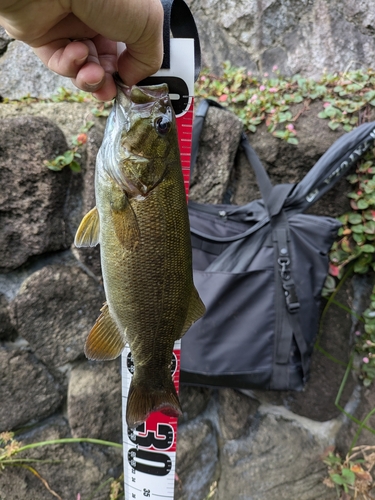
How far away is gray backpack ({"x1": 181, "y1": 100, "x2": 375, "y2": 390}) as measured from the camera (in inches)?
57.9

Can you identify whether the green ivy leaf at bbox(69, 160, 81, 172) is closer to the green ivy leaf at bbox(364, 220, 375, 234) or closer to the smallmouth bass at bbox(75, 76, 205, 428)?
the smallmouth bass at bbox(75, 76, 205, 428)

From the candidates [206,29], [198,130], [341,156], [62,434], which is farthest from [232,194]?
[62,434]

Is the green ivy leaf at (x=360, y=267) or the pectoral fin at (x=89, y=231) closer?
the pectoral fin at (x=89, y=231)

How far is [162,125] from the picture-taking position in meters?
0.88

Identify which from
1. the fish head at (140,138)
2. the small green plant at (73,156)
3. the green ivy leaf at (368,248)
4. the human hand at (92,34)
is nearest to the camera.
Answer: the human hand at (92,34)

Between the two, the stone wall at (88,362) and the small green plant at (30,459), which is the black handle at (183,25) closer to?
the stone wall at (88,362)

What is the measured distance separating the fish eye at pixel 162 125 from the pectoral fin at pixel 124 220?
17cm

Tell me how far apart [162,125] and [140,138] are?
0.06 m

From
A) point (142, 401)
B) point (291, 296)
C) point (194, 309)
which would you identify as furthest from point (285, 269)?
point (142, 401)

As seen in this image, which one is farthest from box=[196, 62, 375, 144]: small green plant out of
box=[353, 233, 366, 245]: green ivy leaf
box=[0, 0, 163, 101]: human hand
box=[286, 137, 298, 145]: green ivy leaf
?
box=[0, 0, 163, 101]: human hand

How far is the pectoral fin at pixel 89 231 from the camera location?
96 cm

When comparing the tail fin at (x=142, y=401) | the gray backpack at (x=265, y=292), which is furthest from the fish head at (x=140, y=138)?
the gray backpack at (x=265, y=292)

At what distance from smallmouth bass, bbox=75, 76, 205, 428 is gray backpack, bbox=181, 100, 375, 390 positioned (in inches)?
18.9

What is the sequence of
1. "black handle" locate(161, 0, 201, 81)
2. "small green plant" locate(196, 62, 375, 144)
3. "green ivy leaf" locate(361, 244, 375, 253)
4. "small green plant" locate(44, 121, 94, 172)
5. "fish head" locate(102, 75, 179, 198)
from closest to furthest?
"fish head" locate(102, 75, 179, 198), "black handle" locate(161, 0, 201, 81), "small green plant" locate(44, 121, 94, 172), "green ivy leaf" locate(361, 244, 375, 253), "small green plant" locate(196, 62, 375, 144)
